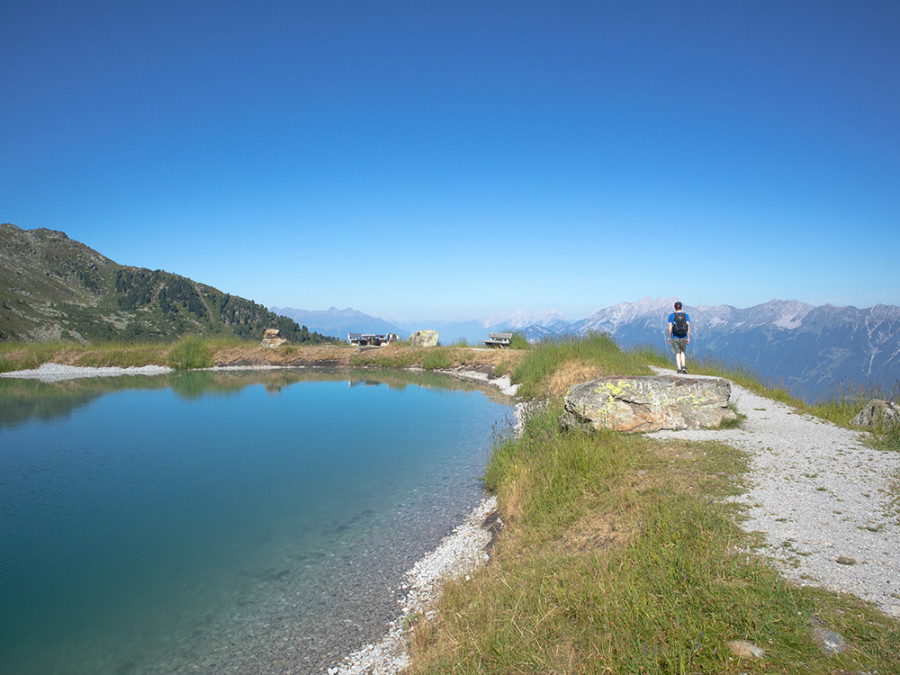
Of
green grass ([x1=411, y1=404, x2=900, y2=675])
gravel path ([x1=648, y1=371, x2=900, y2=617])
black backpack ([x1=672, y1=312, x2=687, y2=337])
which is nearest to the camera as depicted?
green grass ([x1=411, y1=404, x2=900, y2=675])

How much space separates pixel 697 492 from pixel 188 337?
4242cm

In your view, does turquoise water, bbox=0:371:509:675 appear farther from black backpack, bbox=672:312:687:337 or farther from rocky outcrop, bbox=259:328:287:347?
rocky outcrop, bbox=259:328:287:347

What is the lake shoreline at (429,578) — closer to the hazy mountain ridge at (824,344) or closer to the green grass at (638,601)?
the green grass at (638,601)

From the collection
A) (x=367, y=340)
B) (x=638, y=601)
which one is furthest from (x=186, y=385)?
(x=638, y=601)

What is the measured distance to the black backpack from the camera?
1538 cm

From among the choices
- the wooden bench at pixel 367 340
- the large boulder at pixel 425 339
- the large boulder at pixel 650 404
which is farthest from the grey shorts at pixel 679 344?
the wooden bench at pixel 367 340

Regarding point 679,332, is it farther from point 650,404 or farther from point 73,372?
point 73,372

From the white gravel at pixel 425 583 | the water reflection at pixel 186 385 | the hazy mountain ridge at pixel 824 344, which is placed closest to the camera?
the white gravel at pixel 425 583

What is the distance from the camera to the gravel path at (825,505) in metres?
4.25

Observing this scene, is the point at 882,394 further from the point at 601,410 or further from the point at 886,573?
the point at 886,573

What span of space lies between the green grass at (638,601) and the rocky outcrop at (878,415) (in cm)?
483

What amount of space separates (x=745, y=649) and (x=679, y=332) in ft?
45.1

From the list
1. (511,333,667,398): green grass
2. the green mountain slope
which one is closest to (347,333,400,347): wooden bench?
the green mountain slope

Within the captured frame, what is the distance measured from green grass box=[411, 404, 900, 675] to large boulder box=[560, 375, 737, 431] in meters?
3.01
